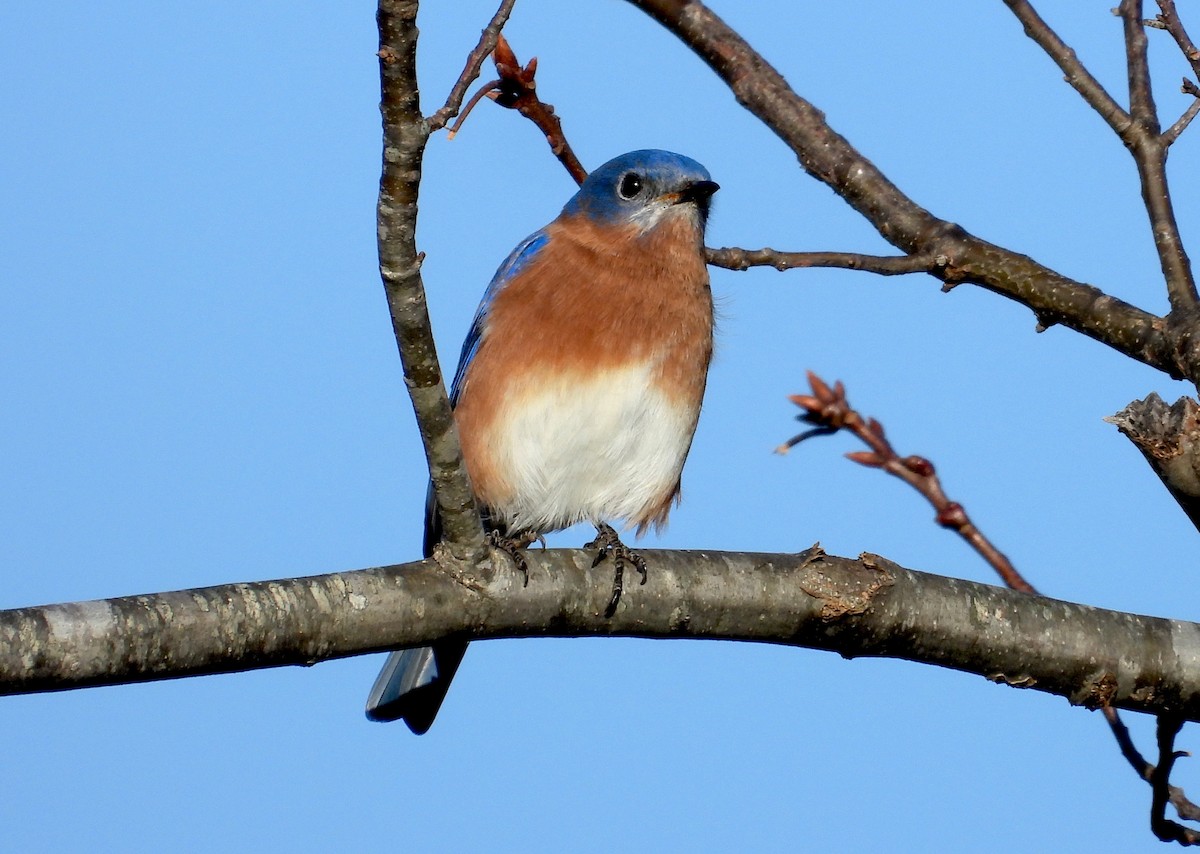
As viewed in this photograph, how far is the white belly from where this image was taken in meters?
4.98

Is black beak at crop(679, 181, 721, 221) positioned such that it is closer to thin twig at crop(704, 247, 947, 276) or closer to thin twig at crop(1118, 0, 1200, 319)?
thin twig at crop(704, 247, 947, 276)

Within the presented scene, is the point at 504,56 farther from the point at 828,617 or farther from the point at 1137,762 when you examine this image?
the point at 1137,762

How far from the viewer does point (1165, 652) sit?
3.68m

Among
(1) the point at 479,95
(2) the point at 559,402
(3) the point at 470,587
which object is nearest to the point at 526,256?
(2) the point at 559,402

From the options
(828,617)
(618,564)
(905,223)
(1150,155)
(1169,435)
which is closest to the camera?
(1169,435)

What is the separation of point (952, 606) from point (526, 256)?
2616 mm

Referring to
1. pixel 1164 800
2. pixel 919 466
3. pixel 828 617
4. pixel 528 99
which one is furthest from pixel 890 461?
pixel 528 99

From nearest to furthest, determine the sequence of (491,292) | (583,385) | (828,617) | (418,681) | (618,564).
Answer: (828,617), (618,564), (583,385), (418,681), (491,292)

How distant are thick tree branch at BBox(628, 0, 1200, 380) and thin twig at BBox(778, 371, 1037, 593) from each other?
0.52m

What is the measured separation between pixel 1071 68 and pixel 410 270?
2.28 metres

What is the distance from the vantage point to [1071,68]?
4090 mm

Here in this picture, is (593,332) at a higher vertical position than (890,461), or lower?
higher

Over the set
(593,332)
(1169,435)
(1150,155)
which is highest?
(1150,155)

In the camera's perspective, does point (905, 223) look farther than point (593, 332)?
No
